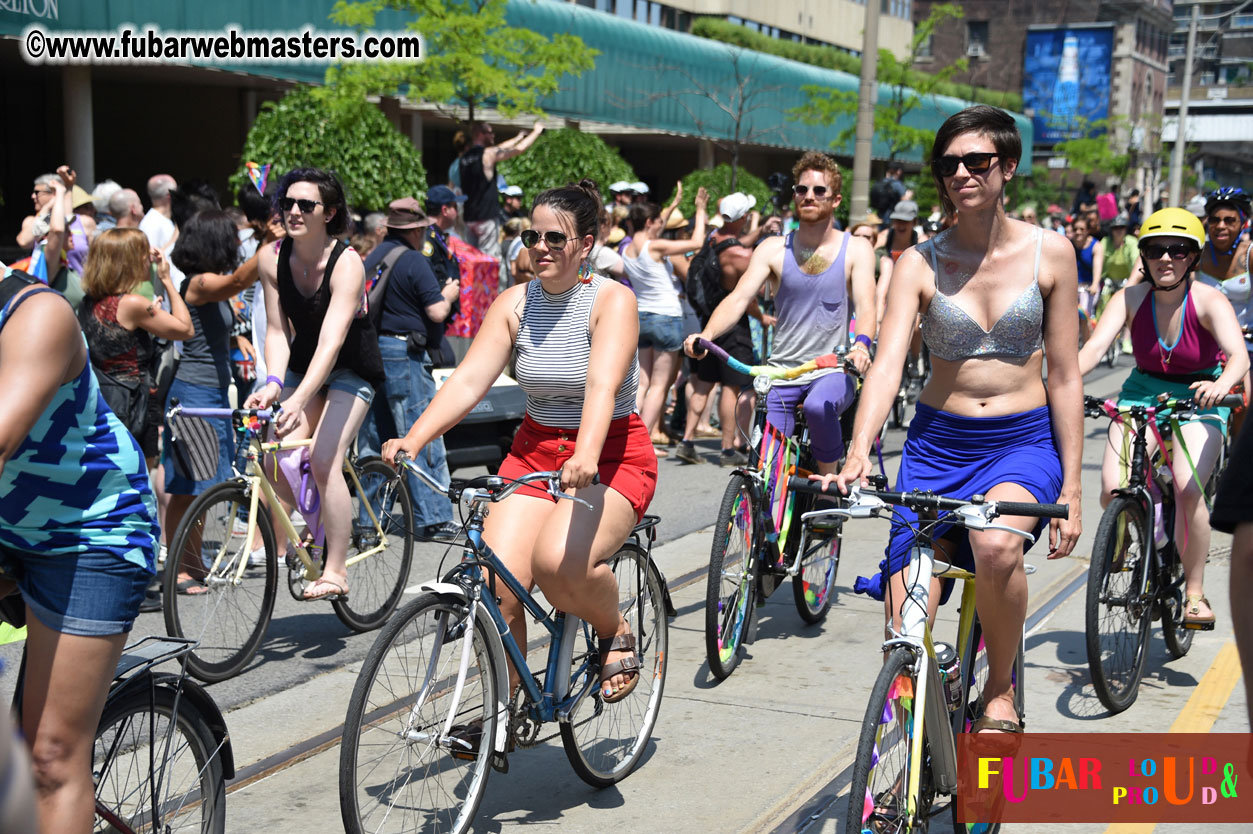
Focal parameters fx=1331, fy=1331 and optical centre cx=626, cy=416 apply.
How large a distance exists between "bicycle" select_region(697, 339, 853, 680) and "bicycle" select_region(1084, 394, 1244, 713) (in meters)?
1.30

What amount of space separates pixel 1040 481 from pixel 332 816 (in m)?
2.40

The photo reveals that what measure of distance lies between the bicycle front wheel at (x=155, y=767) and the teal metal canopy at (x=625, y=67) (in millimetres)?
14448

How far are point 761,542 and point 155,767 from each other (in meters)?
3.26

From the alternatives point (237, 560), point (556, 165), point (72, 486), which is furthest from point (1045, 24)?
point (72, 486)

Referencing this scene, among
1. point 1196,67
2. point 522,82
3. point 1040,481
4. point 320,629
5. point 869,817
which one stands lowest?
point 320,629

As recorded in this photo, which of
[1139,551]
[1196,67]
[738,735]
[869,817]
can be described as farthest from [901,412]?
[1196,67]

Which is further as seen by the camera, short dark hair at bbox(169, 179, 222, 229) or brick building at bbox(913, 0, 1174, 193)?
brick building at bbox(913, 0, 1174, 193)

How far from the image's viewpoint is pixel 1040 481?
3803mm

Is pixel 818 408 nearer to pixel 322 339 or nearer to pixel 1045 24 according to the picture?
pixel 322 339

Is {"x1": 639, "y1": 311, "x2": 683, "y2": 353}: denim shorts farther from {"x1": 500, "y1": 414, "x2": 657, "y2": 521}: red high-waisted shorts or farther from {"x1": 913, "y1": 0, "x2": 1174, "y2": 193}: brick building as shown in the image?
{"x1": 913, "y1": 0, "x2": 1174, "y2": 193}: brick building

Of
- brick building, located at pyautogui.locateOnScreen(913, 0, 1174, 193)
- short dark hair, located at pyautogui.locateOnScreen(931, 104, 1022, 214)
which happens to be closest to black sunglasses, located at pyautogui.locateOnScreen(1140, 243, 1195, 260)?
short dark hair, located at pyautogui.locateOnScreen(931, 104, 1022, 214)

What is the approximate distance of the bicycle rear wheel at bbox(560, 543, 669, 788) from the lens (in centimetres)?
434

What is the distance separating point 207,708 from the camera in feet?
10.8

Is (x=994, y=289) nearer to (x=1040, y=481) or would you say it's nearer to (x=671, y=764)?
(x=1040, y=481)
